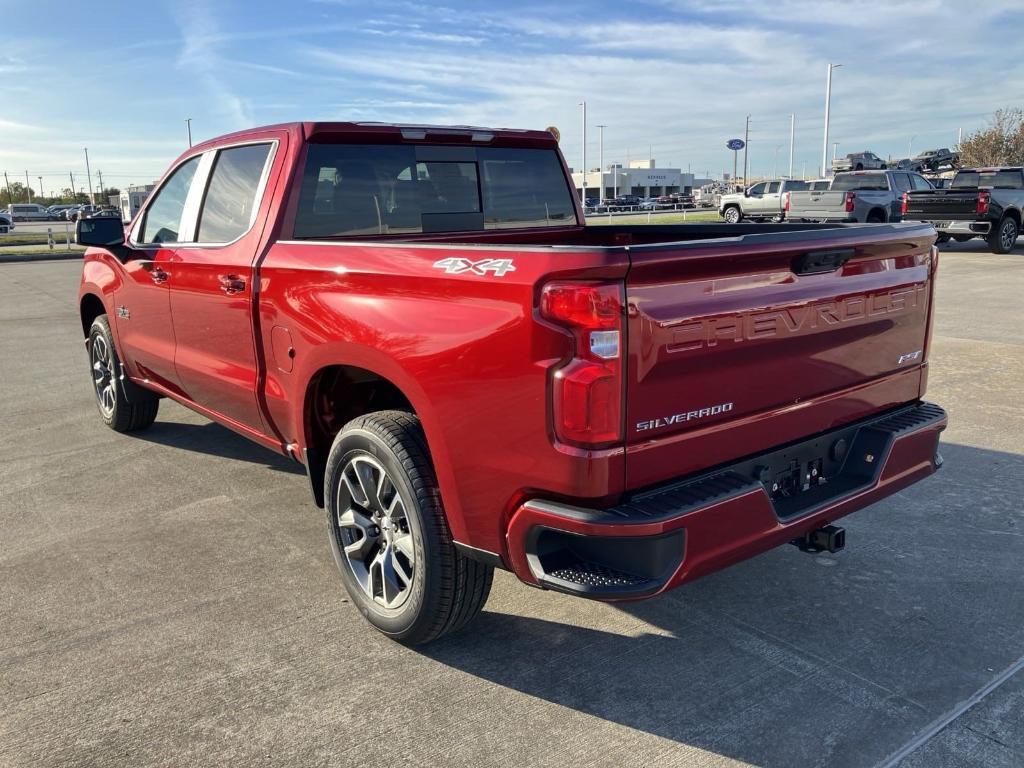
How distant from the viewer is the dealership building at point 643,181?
375 ft

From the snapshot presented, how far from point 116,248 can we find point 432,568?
3529 mm

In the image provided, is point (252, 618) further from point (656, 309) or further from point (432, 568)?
point (656, 309)

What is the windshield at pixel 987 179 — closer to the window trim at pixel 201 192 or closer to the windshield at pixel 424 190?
the windshield at pixel 424 190

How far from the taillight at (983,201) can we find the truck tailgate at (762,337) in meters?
17.0

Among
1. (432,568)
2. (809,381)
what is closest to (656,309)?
(809,381)

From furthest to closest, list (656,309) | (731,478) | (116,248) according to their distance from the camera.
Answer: (116,248)
(731,478)
(656,309)

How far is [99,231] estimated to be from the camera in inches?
205

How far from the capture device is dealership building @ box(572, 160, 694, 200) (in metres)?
114

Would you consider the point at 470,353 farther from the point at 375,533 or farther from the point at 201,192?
the point at 201,192

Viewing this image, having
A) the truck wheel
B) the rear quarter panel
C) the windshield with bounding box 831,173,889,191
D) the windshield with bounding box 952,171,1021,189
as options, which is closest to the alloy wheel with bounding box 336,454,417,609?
the truck wheel

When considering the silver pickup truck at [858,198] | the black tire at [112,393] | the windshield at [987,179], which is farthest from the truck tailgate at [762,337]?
the silver pickup truck at [858,198]

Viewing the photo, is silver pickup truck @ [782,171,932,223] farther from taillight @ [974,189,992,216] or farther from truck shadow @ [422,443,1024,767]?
truck shadow @ [422,443,1024,767]

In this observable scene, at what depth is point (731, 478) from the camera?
272 cm

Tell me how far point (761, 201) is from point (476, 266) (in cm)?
2943
